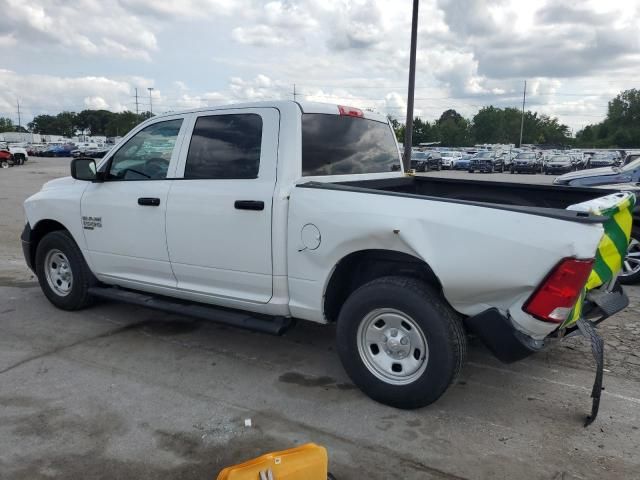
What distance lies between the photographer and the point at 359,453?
307 centimetres

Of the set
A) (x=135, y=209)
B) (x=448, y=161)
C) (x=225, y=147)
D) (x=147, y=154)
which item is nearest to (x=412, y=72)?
(x=147, y=154)

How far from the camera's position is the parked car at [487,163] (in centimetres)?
4162

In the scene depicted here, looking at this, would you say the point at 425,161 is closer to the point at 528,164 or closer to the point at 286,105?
the point at 528,164

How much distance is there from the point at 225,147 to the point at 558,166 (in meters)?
40.1

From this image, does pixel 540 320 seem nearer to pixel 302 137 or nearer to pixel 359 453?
pixel 359 453

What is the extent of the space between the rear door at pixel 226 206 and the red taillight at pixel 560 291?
181 cm

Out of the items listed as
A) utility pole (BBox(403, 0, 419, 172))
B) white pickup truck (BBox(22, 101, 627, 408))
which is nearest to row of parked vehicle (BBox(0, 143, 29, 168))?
utility pole (BBox(403, 0, 419, 172))

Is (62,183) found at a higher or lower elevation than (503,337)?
higher

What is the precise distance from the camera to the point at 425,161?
42094mm

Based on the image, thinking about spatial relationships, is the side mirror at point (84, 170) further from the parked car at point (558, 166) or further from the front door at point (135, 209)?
the parked car at point (558, 166)

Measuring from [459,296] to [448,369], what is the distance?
449mm

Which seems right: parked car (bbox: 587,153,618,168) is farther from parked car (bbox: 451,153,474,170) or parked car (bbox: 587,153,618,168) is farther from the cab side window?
the cab side window

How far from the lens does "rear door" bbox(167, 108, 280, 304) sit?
3.91m

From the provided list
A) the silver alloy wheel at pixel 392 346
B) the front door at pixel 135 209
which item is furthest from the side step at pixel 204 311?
the silver alloy wheel at pixel 392 346
